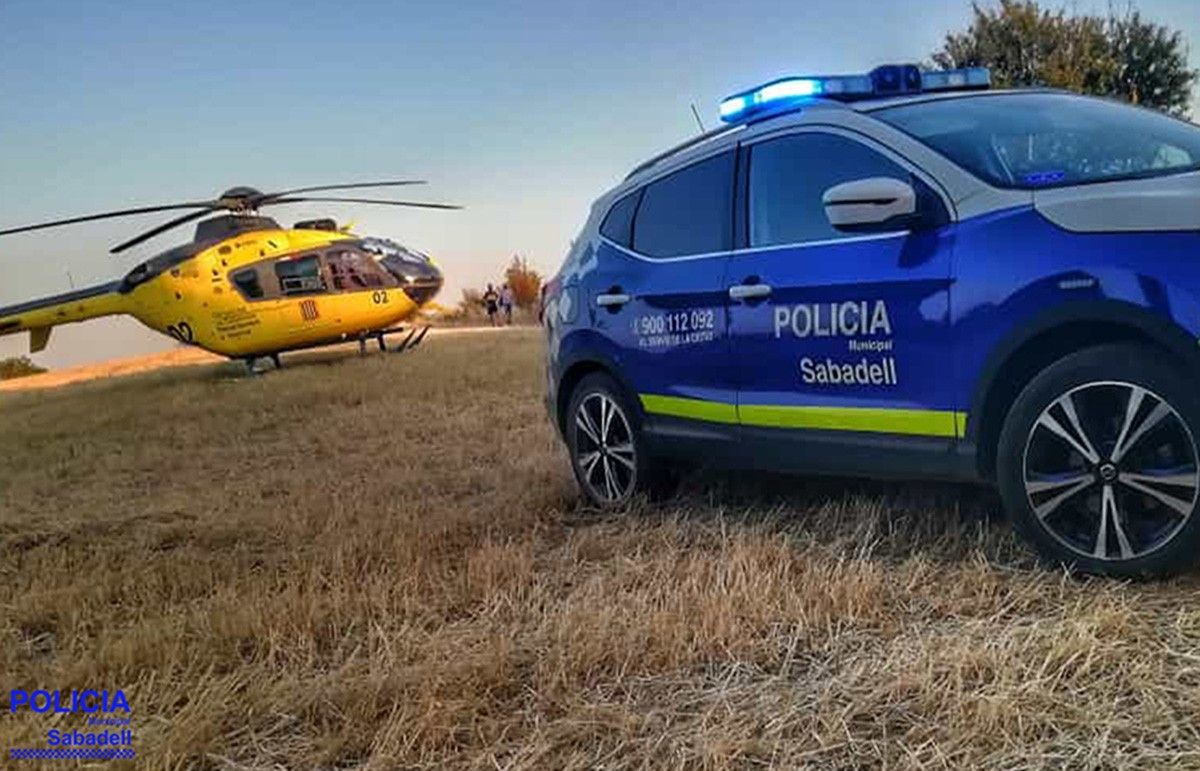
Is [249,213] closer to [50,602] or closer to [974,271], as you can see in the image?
[50,602]

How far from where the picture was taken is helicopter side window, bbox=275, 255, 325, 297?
695 inches

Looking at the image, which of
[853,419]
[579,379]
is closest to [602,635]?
[853,419]

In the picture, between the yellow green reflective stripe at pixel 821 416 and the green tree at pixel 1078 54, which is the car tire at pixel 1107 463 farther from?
the green tree at pixel 1078 54

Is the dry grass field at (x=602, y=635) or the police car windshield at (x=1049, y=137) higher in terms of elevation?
the police car windshield at (x=1049, y=137)

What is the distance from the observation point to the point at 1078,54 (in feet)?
44.3

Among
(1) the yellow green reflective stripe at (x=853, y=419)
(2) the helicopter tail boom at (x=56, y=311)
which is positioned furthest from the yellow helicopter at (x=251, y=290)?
(1) the yellow green reflective stripe at (x=853, y=419)

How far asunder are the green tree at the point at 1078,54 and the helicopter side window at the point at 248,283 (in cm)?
1202

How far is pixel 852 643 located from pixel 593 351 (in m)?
2.56

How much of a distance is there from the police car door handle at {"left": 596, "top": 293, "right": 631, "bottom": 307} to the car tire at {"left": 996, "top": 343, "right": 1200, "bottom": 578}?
2.22 m

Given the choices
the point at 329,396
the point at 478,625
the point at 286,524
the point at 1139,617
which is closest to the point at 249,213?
the point at 329,396

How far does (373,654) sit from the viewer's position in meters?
3.28

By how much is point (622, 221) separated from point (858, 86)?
56.1 inches

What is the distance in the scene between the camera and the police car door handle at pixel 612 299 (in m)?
5.04

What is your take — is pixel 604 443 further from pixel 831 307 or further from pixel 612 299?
pixel 831 307
